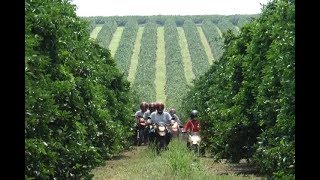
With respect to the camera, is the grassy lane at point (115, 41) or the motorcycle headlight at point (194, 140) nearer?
the motorcycle headlight at point (194, 140)

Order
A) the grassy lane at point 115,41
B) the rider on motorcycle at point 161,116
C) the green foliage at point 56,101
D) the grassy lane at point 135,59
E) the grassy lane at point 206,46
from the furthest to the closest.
A: the grassy lane at point 115,41, the grassy lane at point 206,46, the grassy lane at point 135,59, the rider on motorcycle at point 161,116, the green foliage at point 56,101

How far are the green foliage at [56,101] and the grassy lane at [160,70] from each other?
56.8 meters

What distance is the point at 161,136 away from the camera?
21406mm

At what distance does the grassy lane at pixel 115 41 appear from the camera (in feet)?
324

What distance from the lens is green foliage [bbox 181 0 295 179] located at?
33.7ft

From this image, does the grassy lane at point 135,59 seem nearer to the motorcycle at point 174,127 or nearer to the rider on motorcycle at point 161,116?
the motorcycle at point 174,127

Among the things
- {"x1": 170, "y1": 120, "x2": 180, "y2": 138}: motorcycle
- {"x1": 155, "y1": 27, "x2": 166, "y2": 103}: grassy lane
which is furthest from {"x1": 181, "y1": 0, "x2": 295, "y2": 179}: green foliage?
{"x1": 155, "y1": 27, "x2": 166, "y2": 103}: grassy lane

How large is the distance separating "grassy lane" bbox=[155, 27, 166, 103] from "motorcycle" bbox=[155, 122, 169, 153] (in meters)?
49.6

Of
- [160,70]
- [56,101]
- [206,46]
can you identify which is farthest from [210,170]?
[206,46]

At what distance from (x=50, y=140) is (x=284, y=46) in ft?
12.8

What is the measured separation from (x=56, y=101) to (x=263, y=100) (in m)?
4.46

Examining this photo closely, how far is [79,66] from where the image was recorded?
14562mm

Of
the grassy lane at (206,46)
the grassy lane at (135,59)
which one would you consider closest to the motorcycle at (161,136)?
the grassy lane at (135,59)
